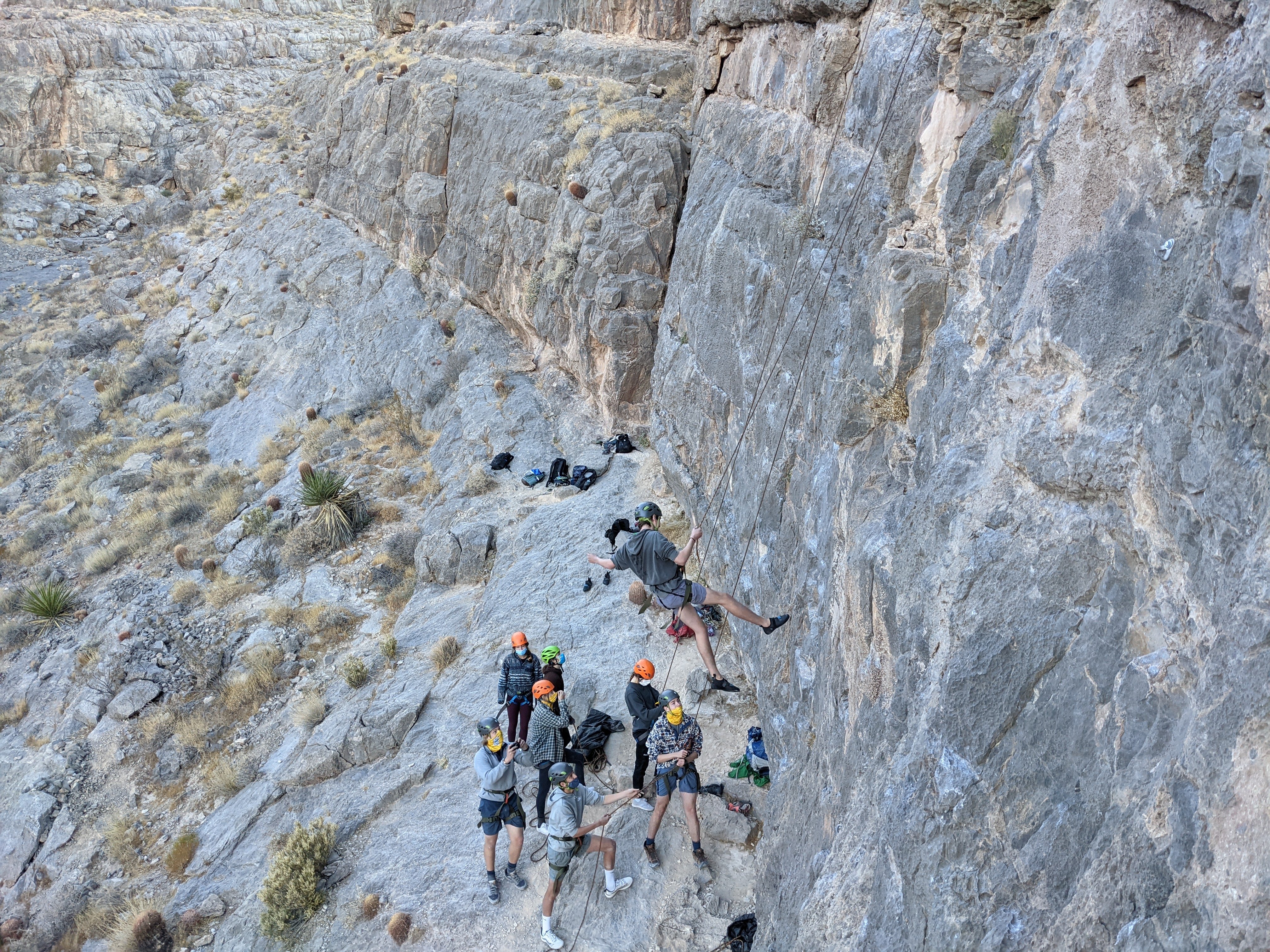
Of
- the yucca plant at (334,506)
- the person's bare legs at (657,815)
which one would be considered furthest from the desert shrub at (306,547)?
the person's bare legs at (657,815)

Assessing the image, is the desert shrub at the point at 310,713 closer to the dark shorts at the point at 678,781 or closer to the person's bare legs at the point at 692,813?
the dark shorts at the point at 678,781

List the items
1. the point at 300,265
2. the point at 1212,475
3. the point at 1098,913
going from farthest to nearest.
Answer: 1. the point at 300,265
2. the point at 1098,913
3. the point at 1212,475

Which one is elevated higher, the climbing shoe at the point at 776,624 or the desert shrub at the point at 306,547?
the climbing shoe at the point at 776,624

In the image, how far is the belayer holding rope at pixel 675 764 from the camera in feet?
22.9

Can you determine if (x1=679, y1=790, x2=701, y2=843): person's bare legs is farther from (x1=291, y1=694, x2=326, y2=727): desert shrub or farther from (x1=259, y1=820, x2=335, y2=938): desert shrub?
(x1=291, y1=694, x2=326, y2=727): desert shrub

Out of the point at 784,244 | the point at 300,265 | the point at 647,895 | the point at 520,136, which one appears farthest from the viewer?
the point at 300,265

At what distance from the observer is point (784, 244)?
26.8 feet

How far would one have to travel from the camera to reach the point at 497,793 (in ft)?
23.7

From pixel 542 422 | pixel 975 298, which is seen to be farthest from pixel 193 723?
pixel 975 298

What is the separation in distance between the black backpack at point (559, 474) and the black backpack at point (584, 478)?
171 mm

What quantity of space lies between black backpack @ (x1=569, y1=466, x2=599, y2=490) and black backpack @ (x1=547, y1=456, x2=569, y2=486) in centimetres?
17

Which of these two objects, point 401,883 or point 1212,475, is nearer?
point 1212,475

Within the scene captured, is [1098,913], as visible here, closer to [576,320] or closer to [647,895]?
[647,895]

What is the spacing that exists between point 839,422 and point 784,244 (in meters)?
2.90
